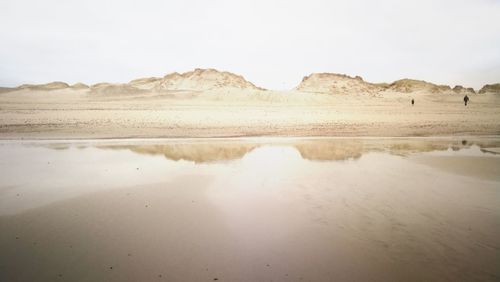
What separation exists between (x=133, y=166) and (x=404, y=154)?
957 cm

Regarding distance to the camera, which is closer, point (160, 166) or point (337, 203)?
point (337, 203)

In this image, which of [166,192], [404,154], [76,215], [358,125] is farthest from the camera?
[358,125]

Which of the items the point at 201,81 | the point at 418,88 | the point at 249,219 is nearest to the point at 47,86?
the point at 201,81

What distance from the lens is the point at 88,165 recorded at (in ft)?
32.5

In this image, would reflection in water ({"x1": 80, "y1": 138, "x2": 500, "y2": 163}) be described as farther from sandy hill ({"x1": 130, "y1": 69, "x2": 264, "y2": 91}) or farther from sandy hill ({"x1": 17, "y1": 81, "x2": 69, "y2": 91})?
sandy hill ({"x1": 17, "y1": 81, "x2": 69, "y2": 91})

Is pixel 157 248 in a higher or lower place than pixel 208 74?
lower

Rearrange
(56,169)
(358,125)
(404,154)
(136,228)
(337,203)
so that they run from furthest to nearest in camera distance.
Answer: (358,125) < (404,154) < (56,169) < (337,203) < (136,228)

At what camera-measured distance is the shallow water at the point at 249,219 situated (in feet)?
12.7

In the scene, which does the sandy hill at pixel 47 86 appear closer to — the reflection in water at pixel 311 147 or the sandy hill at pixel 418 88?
the reflection in water at pixel 311 147

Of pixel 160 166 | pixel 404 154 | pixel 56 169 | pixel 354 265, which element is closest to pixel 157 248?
pixel 354 265

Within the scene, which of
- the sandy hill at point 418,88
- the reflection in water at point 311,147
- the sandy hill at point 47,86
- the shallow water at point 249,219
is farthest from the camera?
the sandy hill at point 47,86

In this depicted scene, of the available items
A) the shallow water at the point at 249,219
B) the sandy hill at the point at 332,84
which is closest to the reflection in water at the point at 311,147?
the shallow water at the point at 249,219

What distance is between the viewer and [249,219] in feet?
17.9

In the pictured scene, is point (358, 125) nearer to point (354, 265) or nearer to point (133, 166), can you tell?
point (133, 166)
